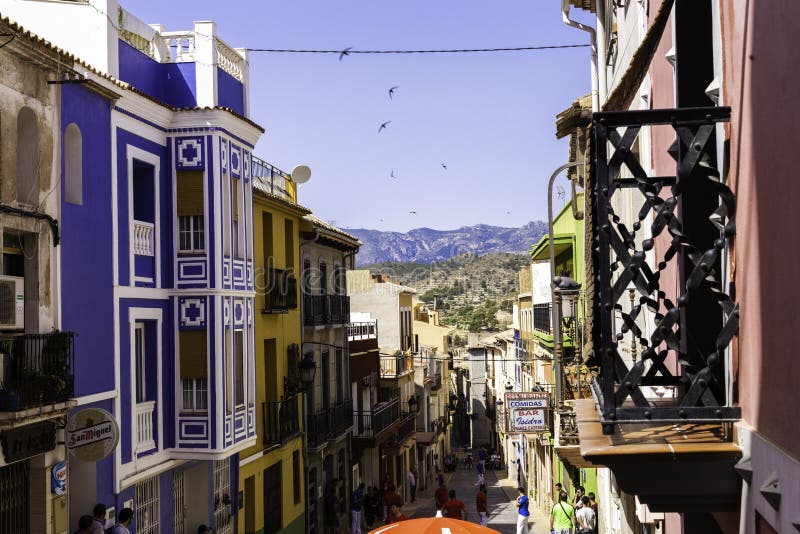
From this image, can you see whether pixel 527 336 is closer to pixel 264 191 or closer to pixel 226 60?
pixel 264 191

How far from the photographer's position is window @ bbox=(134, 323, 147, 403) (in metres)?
16.5

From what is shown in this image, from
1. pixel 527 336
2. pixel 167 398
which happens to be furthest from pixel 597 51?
pixel 527 336

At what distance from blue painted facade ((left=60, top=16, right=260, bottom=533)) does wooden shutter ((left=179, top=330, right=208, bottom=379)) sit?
0.09 metres

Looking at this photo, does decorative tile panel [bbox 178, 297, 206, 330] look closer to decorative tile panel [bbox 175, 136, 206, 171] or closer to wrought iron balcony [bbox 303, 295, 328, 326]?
decorative tile panel [bbox 175, 136, 206, 171]

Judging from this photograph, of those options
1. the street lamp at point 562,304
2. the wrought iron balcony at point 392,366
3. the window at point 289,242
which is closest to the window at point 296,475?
the window at point 289,242

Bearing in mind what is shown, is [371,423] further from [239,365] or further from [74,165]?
[74,165]

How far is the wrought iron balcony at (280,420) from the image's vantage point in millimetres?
23266

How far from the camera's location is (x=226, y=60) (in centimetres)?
1894

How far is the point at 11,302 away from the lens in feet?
39.3

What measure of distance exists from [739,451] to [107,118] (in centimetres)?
1249

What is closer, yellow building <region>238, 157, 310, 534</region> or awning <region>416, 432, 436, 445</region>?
yellow building <region>238, 157, 310, 534</region>

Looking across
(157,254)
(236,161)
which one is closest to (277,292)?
(236,161)

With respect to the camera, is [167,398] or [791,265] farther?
[167,398]

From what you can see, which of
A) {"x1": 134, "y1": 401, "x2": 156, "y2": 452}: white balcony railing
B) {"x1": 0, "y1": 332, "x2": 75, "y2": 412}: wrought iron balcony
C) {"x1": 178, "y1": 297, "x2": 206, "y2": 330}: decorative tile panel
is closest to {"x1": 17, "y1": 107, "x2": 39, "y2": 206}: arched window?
{"x1": 0, "y1": 332, "x2": 75, "y2": 412}: wrought iron balcony
